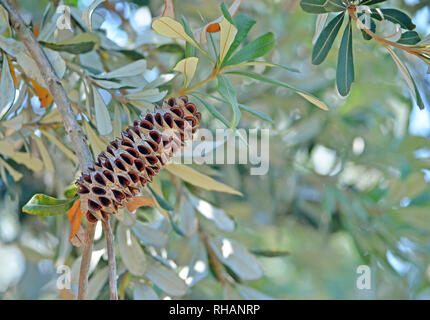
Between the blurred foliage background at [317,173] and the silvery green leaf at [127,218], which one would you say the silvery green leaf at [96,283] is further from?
the blurred foliage background at [317,173]

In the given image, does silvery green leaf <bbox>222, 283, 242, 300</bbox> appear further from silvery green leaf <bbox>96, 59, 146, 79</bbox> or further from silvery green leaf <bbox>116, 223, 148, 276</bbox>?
silvery green leaf <bbox>96, 59, 146, 79</bbox>

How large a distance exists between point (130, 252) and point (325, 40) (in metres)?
0.37

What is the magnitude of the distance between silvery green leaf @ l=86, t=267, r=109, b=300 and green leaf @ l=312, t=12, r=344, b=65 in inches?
15.6

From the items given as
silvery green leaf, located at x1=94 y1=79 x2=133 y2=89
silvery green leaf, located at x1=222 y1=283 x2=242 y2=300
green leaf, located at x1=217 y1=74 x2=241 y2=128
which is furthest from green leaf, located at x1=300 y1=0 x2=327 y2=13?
silvery green leaf, located at x1=222 y1=283 x2=242 y2=300

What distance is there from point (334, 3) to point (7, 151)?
0.45 metres

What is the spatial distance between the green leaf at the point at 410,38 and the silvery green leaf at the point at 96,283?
1.55ft

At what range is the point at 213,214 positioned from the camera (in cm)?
84

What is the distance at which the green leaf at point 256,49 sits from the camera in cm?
52

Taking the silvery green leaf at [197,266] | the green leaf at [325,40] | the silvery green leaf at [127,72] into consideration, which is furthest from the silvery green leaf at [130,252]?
the green leaf at [325,40]

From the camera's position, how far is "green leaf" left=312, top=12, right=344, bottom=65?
0.54 m

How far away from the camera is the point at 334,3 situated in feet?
1.68

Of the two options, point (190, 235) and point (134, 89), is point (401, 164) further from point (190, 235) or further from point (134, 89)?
point (134, 89)

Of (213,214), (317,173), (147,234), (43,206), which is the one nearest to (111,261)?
(43,206)
